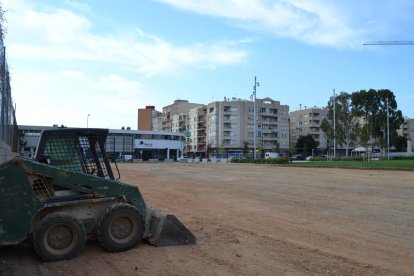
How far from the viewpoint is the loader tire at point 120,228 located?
7.69m

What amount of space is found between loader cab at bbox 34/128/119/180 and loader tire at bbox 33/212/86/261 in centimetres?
126

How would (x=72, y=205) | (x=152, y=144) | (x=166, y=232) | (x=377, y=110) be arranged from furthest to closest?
(x=152, y=144) → (x=377, y=110) → (x=166, y=232) → (x=72, y=205)

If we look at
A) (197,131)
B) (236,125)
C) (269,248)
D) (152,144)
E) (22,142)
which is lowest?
(269,248)

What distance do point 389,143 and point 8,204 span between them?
102m

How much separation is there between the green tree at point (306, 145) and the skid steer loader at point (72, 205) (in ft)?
481

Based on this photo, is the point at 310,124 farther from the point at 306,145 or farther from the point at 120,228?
the point at 120,228

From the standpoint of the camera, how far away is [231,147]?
146 metres

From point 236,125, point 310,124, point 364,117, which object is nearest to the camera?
point 364,117

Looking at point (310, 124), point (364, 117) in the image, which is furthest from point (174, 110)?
point (364, 117)

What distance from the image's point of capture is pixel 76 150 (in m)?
8.42

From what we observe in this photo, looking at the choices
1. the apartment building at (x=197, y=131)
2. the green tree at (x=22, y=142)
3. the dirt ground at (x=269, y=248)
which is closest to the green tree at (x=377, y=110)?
the apartment building at (x=197, y=131)

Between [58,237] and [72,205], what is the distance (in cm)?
55

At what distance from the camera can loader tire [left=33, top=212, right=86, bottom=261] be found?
7.03 metres

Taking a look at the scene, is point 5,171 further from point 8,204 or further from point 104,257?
point 104,257
